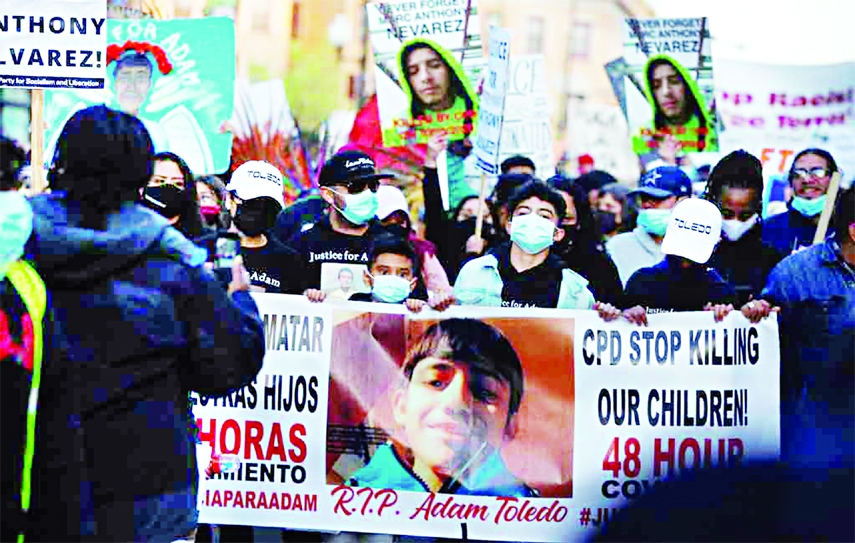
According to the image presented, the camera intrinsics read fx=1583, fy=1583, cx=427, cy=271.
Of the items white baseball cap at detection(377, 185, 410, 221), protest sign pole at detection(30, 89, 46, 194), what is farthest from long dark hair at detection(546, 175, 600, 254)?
protest sign pole at detection(30, 89, 46, 194)

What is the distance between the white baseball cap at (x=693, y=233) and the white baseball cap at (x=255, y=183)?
6.04 ft

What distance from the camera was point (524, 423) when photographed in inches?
265

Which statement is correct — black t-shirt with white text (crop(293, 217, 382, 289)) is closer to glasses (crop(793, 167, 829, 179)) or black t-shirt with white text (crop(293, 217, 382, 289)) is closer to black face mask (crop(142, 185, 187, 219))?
black face mask (crop(142, 185, 187, 219))

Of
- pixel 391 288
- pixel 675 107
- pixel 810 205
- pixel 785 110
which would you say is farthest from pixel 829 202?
pixel 785 110

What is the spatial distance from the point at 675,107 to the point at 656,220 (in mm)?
3921

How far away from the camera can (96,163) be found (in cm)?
423

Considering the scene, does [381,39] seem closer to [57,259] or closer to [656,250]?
[656,250]

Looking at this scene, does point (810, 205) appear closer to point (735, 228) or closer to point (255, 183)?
point (735, 228)

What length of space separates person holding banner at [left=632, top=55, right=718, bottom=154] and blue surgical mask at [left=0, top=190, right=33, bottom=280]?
8651mm

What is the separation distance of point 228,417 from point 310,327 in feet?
1.71

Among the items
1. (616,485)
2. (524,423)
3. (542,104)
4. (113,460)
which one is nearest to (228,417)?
(524,423)

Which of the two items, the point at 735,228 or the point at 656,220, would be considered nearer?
the point at 735,228

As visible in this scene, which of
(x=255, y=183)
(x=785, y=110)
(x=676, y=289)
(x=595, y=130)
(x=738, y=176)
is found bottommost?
(x=676, y=289)

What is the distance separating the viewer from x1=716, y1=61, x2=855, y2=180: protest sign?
13.7 m
